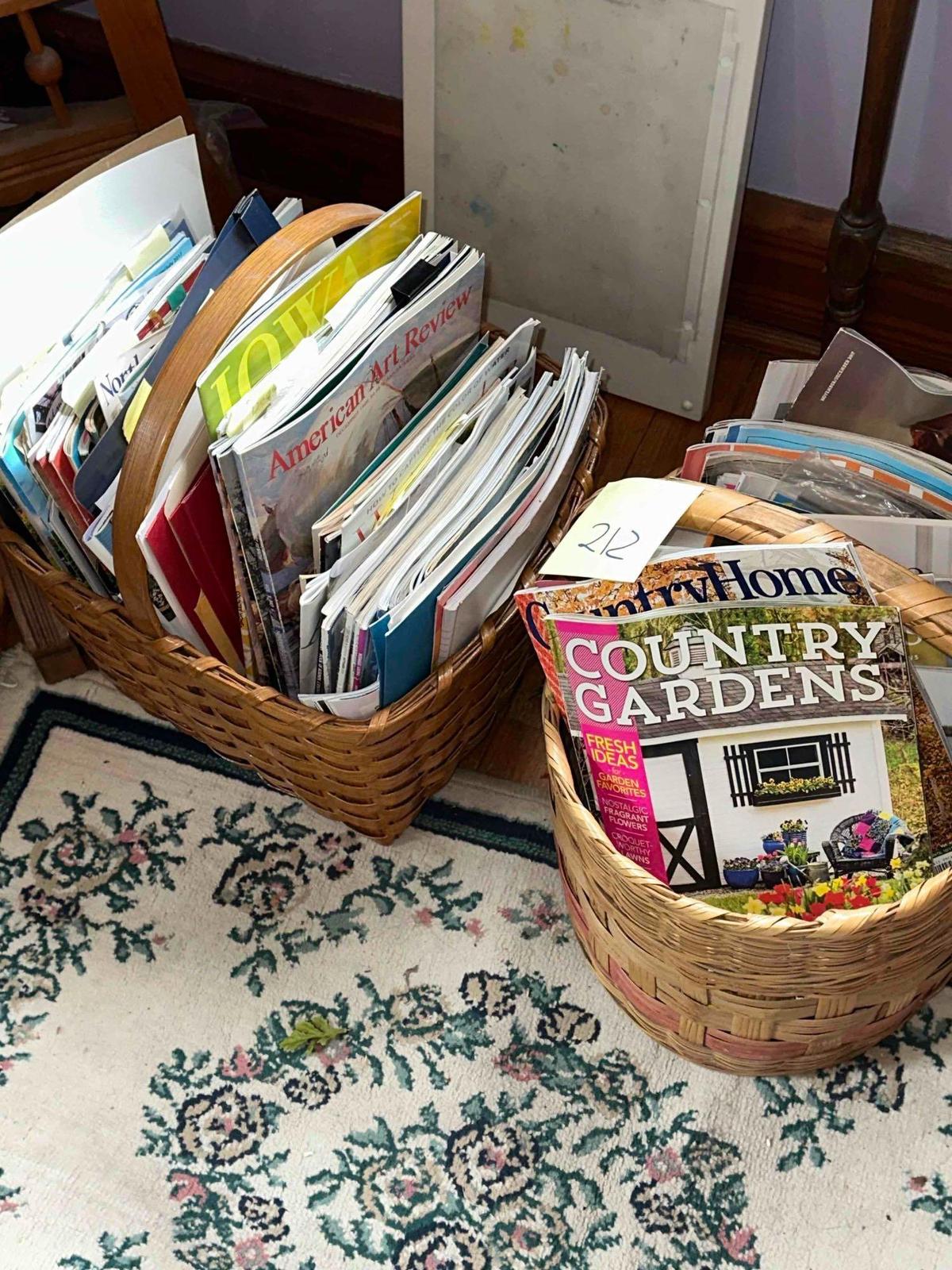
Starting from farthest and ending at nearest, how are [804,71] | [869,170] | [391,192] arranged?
1. [391,192]
2. [804,71]
3. [869,170]

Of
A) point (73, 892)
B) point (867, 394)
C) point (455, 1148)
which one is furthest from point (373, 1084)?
point (867, 394)

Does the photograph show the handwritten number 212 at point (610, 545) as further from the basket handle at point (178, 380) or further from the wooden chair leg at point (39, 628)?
the wooden chair leg at point (39, 628)

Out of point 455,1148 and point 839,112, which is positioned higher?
point 839,112

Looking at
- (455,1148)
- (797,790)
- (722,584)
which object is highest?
(722,584)

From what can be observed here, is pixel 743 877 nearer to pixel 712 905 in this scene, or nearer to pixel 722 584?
Answer: pixel 712 905

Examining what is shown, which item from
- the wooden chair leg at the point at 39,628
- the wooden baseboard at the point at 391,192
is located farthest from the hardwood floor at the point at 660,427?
the wooden chair leg at the point at 39,628

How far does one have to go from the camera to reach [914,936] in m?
0.81

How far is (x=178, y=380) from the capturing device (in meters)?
0.85

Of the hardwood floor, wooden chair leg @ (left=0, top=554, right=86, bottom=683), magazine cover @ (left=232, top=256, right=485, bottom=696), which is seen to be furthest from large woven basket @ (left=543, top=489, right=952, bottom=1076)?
wooden chair leg @ (left=0, top=554, right=86, bottom=683)

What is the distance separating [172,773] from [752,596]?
23.1 inches

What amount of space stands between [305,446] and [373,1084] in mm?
502

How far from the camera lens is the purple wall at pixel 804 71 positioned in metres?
1.18

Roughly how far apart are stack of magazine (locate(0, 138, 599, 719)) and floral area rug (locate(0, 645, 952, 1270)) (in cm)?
22

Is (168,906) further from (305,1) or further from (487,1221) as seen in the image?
(305,1)
